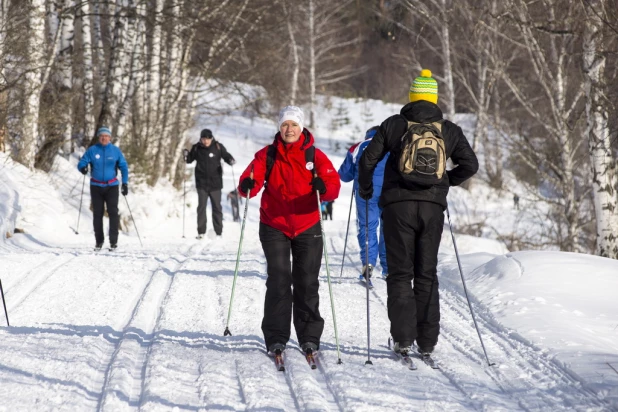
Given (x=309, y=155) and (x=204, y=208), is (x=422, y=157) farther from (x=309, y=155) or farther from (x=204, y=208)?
(x=204, y=208)

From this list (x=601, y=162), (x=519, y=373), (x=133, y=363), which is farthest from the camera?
(x=601, y=162)

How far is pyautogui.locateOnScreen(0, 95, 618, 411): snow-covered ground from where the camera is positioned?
14.7 ft

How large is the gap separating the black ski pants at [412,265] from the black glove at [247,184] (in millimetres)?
957

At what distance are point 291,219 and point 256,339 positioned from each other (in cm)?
113

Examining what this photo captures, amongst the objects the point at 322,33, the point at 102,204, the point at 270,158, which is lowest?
the point at 102,204

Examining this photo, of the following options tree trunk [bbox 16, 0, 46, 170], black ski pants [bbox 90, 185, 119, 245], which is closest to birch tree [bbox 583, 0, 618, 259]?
black ski pants [bbox 90, 185, 119, 245]

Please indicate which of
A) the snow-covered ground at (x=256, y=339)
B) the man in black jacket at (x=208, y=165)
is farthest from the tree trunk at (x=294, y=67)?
the snow-covered ground at (x=256, y=339)

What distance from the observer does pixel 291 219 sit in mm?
5551

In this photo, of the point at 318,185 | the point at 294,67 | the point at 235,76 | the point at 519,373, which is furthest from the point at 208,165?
the point at 294,67

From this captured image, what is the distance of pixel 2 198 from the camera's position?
489 inches

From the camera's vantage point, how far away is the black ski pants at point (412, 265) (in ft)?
17.3

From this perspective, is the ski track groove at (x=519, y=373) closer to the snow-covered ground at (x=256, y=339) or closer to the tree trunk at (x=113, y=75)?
the snow-covered ground at (x=256, y=339)

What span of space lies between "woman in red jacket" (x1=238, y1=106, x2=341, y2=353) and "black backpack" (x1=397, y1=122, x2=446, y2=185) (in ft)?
2.21

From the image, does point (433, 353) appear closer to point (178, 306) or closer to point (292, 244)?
point (292, 244)
